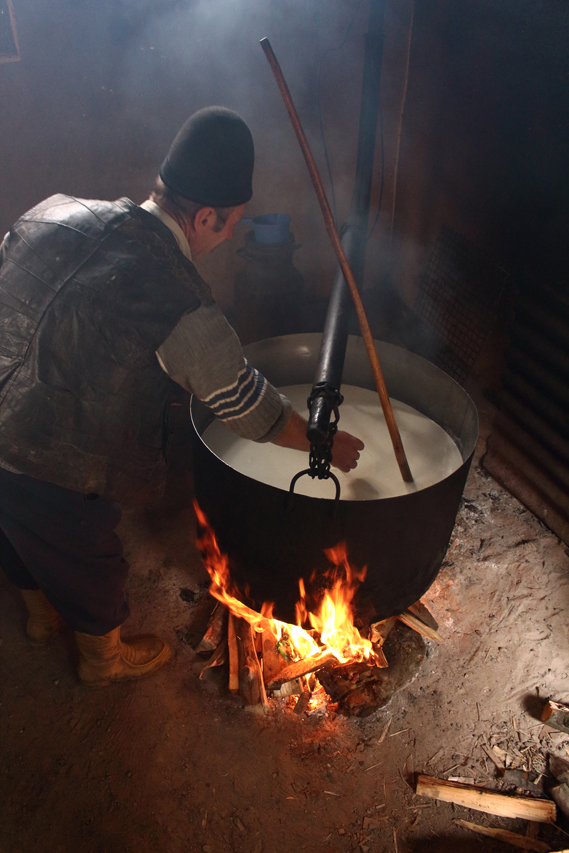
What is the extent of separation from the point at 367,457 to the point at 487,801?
1.24m

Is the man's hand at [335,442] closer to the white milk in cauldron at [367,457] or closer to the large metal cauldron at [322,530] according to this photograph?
the large metal cauldron at [322,530]

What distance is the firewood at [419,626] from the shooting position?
2.38 m

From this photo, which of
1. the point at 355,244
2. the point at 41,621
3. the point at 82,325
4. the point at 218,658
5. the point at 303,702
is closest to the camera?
the point at 82,325

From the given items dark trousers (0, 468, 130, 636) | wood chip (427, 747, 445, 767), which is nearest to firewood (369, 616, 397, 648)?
wood chip (427, 747, 445, 767)

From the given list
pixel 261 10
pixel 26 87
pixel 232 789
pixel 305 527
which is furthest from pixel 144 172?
pixel 232 789

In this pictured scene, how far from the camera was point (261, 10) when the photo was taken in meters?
3.49

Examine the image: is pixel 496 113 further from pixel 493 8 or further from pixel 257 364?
pixel 257 364

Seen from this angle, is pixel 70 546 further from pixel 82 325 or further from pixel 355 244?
pixel 355 244

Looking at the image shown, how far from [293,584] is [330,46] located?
11.4ft

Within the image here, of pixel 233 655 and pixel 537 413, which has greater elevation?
pixel 537 413

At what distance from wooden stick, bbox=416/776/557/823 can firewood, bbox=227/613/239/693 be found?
28.5 inches

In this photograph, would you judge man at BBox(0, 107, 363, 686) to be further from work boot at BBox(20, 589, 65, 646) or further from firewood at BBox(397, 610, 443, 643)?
firewood at BBox(397, 610, 443, 643)

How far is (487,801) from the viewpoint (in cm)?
189

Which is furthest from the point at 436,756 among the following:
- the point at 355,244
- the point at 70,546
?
the point at 355,244
